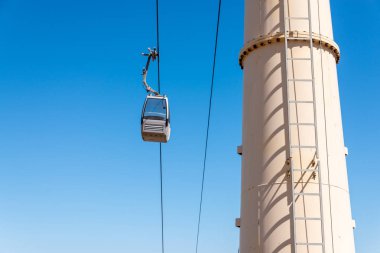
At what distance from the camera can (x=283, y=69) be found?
8211mm

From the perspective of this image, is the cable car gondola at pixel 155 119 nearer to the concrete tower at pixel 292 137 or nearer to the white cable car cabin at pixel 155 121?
the white cable car cabin at pixel 155 121

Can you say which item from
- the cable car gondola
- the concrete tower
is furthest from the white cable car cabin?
the concrete tower

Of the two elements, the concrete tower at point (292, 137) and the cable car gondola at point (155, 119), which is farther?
the cable car gondola at point (155, 119)

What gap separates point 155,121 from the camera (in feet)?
36.8

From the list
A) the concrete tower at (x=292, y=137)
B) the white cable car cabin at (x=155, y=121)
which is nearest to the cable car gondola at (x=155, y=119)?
the white cable car cabin at (x=155, y=121)

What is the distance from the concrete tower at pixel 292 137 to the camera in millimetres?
7363

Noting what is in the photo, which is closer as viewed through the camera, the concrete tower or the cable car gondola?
the concrete tower

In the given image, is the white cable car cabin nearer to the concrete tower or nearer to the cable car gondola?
the cable car gondola

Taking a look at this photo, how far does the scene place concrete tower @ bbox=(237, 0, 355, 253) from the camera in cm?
736

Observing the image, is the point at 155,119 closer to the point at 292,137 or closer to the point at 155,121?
the point at 155,121

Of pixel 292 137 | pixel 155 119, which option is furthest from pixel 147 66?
pixel 292 137

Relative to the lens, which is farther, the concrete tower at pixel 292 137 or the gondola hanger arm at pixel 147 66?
the gondola hanger arm at pixel 147 66

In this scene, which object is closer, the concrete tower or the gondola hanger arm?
the concrete tower

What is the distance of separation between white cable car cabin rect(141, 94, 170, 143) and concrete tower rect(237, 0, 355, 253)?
3072 millimetres
